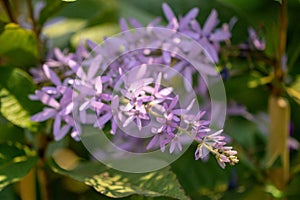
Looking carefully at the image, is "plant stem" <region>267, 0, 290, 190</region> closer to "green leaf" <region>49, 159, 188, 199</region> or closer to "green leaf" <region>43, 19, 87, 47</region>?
"green leaf" <region>49, 159, 188, 199</region>

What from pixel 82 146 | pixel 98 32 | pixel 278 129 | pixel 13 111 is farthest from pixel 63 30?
pixel 278 129

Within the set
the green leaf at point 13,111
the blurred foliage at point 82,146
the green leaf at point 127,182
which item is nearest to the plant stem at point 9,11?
the blurred foliage at point 82,146

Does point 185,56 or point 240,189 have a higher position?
point 185,56

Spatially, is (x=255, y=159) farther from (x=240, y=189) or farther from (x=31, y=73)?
(x=31, y=73)

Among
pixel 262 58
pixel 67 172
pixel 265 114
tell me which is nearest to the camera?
pixel 67 172

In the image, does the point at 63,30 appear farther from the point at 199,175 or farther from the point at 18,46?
the point at 199,175

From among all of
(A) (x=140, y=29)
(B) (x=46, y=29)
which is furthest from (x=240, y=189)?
(B) (x=46, y=29)

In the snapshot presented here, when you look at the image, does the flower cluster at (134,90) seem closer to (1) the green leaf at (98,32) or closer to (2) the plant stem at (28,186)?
(2) the plant stem at (28,186)
